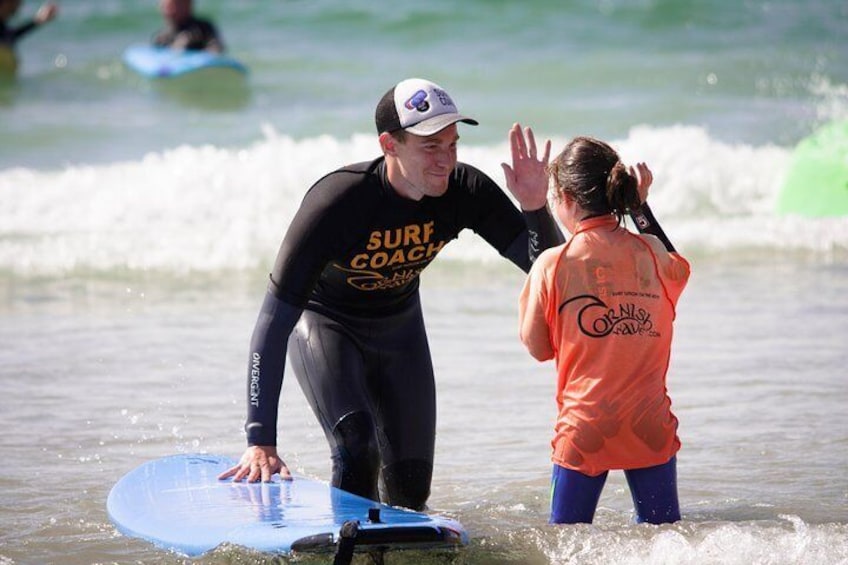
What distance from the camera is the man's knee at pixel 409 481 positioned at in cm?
501

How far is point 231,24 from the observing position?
2173cm

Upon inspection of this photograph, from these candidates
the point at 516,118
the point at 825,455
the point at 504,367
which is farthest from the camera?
the point at 516,118

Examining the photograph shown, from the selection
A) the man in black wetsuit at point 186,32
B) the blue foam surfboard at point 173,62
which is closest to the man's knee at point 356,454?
the blue foam surfboard at point 173,62

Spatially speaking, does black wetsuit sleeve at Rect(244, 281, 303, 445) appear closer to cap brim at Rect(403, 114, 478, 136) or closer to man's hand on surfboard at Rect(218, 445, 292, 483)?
man's hand on surfboard at Rect(218, 445, 292, 483)

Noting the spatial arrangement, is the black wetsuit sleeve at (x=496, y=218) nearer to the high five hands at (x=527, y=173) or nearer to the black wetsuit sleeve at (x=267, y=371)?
the high five hands at (x=527, y=173)

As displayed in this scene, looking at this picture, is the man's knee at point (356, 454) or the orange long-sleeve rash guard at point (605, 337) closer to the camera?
the orange long-sleeve rash guard at point (605, 337)

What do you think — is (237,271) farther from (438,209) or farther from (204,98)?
(204,98)

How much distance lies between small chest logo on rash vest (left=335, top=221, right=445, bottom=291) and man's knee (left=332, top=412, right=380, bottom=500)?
478mm

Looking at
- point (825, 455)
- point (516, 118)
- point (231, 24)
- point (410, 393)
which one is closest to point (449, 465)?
point (410, 393)

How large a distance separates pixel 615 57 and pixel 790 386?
1199 centimetres

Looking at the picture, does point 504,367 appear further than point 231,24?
No

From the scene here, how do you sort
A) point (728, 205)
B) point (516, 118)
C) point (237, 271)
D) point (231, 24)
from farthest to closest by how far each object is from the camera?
point (231, 24) < point (516, 118) < point (728, 205) < point (237, 271)

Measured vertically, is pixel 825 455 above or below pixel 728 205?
below

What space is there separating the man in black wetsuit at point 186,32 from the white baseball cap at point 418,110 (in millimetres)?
14517
